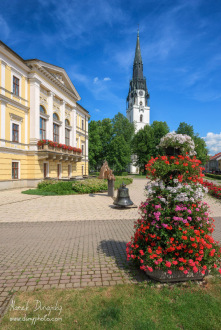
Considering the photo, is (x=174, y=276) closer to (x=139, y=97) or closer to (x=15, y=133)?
(x=15, y=133)

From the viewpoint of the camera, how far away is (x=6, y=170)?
17.1 meters

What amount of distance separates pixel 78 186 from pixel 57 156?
7.10 metres

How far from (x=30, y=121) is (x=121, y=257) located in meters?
18.6

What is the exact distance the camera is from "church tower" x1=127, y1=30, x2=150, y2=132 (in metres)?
73.9

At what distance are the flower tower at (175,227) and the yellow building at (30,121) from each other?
16438 mm

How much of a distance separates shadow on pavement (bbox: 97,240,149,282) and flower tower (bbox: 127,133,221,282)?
34 centimetres

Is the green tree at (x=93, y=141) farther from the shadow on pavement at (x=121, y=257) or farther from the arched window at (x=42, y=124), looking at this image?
the shadow on pavement at (x=121, y=257)

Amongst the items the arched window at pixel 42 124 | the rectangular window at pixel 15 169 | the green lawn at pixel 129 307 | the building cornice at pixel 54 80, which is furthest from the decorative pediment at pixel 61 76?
the green lawn at pixel 129 307

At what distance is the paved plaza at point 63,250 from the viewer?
352 cm

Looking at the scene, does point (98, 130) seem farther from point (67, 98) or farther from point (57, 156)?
point (57, 156)

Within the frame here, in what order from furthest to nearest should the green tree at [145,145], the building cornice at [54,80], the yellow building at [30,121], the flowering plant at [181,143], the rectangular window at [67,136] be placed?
the green tree at [145,145], the rectangular window at [67,136], the building cornice at [54,80], the yellow building at [30,121], the flowering plant at [181,143]

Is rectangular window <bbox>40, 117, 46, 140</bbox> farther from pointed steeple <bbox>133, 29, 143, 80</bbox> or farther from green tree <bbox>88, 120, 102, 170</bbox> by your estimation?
pointed steeple <bbox>133, 29, 143, 80</bbox>

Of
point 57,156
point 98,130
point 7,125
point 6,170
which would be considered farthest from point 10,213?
point 98,130

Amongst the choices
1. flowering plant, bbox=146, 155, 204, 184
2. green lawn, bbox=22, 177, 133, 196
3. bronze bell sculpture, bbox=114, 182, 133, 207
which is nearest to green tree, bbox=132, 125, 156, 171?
green lawn, bbox=22, 177, 133, 196
